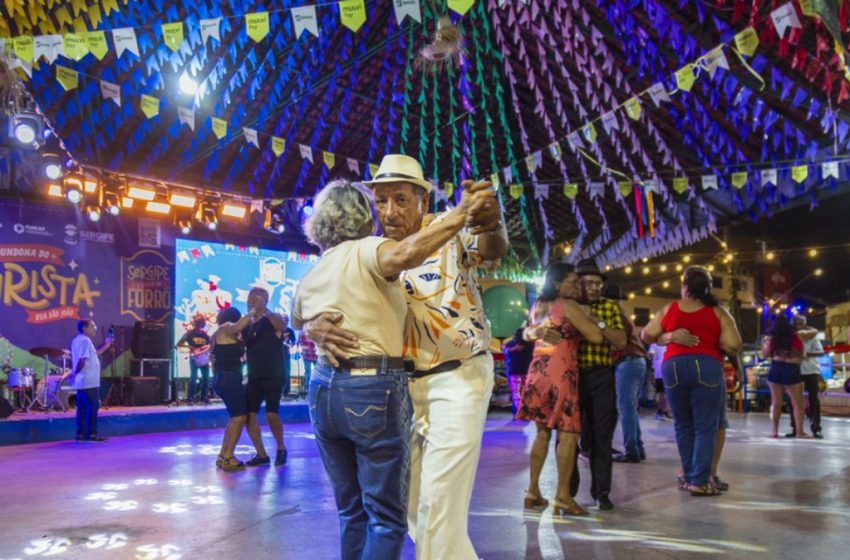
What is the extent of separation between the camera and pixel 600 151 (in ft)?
44.3

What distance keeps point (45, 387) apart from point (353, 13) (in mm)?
9082

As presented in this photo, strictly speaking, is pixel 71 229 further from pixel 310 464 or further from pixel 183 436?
pixel 310 464

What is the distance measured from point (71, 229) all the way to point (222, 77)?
17.0ft

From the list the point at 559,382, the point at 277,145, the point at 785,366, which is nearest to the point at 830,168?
the point at 785,366

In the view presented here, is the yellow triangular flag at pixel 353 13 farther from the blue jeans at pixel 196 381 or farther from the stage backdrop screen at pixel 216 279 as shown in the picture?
the blue jeans at pixel 196 381

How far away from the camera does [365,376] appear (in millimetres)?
2135

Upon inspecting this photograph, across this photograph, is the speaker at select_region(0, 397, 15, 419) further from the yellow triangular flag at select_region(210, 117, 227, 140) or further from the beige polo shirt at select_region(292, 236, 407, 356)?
the beige polo shirt at select_region(292, 236, 407, 356)

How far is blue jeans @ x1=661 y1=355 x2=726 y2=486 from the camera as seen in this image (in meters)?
4.73

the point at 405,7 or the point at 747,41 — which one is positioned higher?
the point at 405,7

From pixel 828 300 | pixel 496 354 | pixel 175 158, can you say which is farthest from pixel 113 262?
pixel 828 300

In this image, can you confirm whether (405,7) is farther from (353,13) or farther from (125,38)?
(125,38)

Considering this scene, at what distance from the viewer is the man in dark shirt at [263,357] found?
20.6 ft

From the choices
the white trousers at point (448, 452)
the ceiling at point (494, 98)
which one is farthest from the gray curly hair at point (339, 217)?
the ceiling at point (494, 98)

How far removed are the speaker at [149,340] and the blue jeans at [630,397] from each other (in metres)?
10.5
